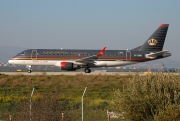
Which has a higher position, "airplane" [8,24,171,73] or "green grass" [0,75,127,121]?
Answer: "airplane" [8,24,171,73]

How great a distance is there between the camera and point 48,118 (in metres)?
17.0

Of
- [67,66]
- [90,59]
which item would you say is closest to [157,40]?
[90,59]

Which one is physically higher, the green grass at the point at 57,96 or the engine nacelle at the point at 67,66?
the engine nacelle at the point at 67,66

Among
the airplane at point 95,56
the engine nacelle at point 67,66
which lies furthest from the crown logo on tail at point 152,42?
the engine nacelle at point 67,66

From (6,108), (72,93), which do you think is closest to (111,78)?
(72,93)

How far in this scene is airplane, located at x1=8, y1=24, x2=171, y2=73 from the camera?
165 ft

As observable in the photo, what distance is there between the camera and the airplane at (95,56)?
165ft

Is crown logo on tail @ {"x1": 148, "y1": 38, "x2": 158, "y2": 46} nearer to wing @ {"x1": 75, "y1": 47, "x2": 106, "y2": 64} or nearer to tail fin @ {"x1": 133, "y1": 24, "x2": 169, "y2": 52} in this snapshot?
tail fin @ {"x1": 133, "y1": 24, "x2": 169, "y2": 52}

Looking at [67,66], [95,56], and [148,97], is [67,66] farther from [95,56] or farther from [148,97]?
[148,97]

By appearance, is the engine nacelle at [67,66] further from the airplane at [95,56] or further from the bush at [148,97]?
the bush at [148,97]

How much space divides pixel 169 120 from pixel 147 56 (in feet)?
122

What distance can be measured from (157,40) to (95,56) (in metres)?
8.20

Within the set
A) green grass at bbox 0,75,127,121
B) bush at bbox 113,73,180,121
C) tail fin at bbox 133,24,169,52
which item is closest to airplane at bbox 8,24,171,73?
tail fin at bbox 133,24,169,52

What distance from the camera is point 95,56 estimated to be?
49531mm
